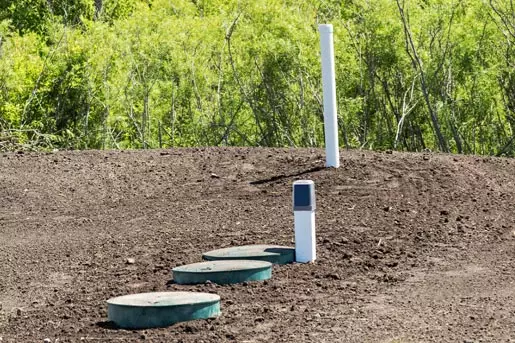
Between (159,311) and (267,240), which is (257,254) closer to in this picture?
(267,240)

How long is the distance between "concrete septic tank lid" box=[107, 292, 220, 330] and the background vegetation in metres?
8.78

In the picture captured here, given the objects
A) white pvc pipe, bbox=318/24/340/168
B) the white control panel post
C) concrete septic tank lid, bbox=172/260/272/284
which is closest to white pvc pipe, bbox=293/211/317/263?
the white control panel post

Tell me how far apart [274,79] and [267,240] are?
28.2 ft

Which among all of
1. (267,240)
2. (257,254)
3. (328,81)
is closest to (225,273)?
(257,254)

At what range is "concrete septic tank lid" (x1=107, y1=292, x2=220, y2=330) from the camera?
18.6 ft

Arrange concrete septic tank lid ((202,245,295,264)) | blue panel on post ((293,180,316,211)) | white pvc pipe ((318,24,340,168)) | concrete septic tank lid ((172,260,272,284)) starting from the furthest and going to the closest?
white pvc pipe ((318,24,340,168)) → concrete septic tank lid ((202,245,295,264)) → blue panel on post ((293,180,316,211)) → concrete septic tank lid ((172,260,272,284))

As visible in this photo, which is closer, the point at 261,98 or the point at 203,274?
the point at 203,274

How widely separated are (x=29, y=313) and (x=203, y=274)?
100 centimetres

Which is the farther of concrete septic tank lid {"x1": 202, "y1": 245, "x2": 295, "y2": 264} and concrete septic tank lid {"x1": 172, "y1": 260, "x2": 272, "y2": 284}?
concrete septic tank lid {"x1": 202, "y1": 245, "x2": 295, "y2": 264}

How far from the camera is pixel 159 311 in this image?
18.6 feet

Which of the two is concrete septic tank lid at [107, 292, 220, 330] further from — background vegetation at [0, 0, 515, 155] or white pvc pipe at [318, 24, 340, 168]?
background vegetation at [0, 0, 515, 155]

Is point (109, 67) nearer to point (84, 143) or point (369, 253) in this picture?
point (84, 143)

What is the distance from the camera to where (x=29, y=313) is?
6.42 metres

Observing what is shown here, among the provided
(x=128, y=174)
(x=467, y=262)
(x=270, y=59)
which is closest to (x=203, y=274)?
(x=467, y=262)
